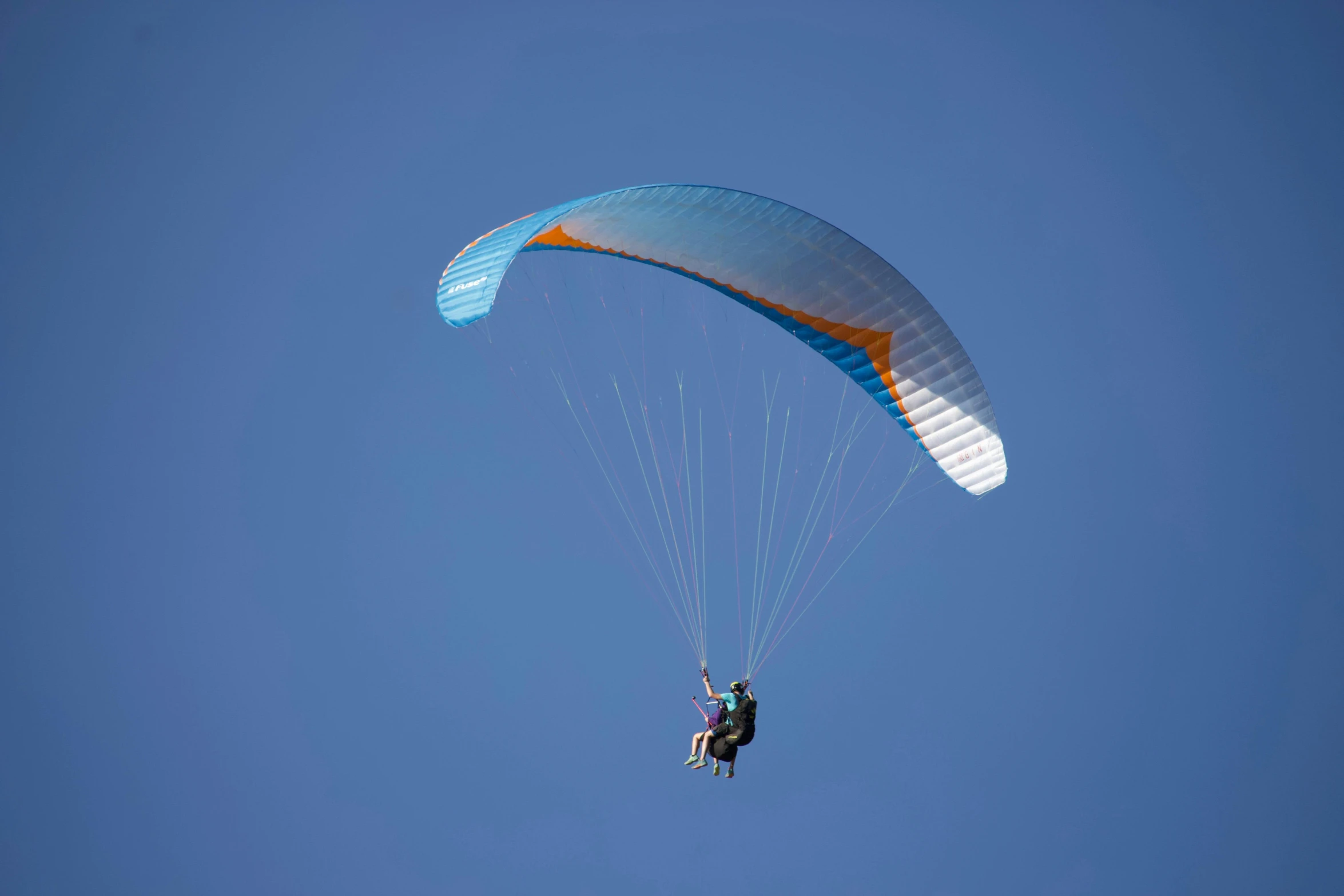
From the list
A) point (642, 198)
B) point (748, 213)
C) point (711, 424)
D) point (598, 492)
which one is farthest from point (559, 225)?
point (711, 424)

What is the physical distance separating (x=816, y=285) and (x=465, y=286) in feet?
10.0

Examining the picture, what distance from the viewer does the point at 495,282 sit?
11.2 metres

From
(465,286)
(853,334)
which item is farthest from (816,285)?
(465,286)

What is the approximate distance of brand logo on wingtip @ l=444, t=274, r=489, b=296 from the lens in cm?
1148

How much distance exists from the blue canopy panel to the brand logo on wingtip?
0.10 feet

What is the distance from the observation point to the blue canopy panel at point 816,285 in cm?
1220

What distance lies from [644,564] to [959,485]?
121 ft

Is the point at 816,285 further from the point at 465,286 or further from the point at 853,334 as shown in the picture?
the point at 465,286

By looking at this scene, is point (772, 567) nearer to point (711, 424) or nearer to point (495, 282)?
point (495, 282)

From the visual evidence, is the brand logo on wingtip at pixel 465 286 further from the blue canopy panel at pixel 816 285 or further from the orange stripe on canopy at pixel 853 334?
the orange stripe on canopy at pixel 853 334

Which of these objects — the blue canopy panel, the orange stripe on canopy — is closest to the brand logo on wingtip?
the blue canopy panel

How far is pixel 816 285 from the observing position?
1276 cm

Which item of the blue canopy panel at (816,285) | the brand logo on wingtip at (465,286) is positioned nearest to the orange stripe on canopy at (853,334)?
the blue canopy panel at (816,285)

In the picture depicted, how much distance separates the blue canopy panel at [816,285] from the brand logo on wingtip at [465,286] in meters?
0.03
